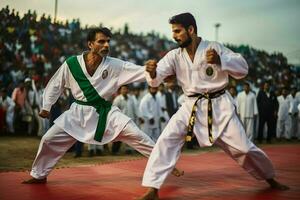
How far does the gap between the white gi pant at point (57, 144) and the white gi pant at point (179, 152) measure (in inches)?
27.1

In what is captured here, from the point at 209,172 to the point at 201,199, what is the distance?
1801 mm

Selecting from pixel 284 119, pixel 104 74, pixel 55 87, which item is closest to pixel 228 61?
pixel 104 74

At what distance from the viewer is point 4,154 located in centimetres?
785

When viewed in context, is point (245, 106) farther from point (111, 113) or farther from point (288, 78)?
point (288, 78)

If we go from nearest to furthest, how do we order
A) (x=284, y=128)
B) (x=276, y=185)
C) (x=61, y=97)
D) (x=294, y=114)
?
(x=276, y=185) < (x=61, y=97) < (x=294, y=114) < (x=284, y=128)

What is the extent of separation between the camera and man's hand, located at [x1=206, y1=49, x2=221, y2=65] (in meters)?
3.68

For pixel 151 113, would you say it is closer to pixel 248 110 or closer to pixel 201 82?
pixel 248 110

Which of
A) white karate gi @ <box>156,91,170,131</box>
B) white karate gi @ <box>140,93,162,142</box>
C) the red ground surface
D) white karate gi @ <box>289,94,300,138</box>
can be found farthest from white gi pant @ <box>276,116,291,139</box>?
the red ground surface

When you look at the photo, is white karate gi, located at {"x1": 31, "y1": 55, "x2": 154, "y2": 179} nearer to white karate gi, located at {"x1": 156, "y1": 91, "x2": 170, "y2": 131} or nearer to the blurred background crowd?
the blurred background crowd

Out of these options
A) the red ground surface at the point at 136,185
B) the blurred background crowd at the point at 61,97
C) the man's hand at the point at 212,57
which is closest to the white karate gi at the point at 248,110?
the blurred background crowd at the point at 61,97

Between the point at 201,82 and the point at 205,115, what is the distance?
0.33m

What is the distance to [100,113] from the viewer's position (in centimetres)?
468

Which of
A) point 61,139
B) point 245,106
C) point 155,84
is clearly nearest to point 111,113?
point 61,139

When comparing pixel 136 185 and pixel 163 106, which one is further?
pixel 163 106
